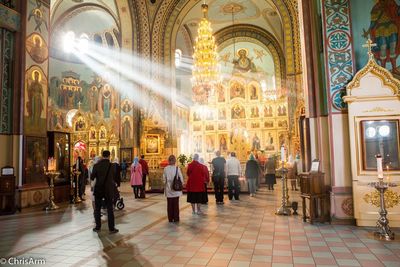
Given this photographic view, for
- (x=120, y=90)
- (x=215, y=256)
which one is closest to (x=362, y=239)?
(x=215, y=256)

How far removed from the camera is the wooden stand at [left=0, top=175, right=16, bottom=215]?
7090 millimetres

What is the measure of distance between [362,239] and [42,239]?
16.1 feet

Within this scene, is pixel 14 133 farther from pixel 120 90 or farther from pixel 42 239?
pixel 120 90

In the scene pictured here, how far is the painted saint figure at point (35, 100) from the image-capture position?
7.95 metres

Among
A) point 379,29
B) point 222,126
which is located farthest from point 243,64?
point 379,29

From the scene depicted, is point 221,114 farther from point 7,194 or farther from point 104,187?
point 104,187

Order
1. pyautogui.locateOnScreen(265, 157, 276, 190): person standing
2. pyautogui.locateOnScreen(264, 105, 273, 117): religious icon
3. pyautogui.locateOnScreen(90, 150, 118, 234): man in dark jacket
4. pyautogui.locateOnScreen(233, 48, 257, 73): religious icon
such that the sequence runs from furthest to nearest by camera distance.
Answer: pyautogui.locateOnScreen(233, 48, 257, 73): religious icon → pyautogui.locateOnScreen(264, 105, 273, 117): religious icon → pyautogui.locateOnScreen(265, 157, 276, 190): person standing → pyautogui.locateOnScreen(90, 150, 118, 234): man in dark jacket

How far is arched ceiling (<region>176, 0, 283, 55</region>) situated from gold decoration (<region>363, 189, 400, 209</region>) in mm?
14845

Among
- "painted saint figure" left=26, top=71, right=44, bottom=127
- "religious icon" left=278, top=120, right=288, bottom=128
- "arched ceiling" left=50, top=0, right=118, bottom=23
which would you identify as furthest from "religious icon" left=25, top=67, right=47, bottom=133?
"religious icon" left=278, top=120, right=288, bottom=128

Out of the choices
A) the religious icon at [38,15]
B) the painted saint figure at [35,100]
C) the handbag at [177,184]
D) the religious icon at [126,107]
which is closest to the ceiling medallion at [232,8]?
the religious icon at [126,107]

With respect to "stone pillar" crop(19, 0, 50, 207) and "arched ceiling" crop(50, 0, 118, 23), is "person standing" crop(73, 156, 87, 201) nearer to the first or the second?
"stone pillar" crop(19, 0, 50, 207)

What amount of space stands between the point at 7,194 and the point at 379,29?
865 cm

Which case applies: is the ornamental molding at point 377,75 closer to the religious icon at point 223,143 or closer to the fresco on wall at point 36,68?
the fresco on wall at point 36,68

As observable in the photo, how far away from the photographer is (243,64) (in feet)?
78.8
